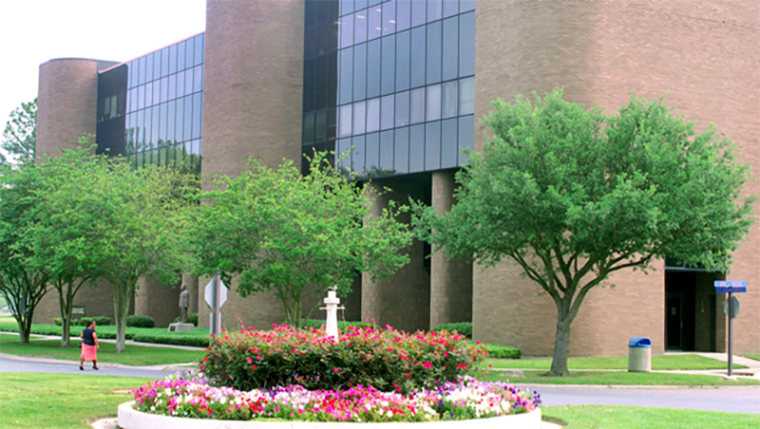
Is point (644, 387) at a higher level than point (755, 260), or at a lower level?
lower

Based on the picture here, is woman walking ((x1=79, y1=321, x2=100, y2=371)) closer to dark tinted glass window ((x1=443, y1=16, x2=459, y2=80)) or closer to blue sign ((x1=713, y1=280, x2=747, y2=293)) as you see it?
blue sign ((x1=713, y1=280, x2=747, y2=293))

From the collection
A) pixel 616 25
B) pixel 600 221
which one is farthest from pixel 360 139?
pixel 600 221

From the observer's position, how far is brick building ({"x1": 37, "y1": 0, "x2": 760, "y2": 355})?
35.9 metres

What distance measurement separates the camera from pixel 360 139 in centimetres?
4728

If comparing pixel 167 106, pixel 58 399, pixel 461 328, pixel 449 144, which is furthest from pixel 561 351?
pixel 167 106

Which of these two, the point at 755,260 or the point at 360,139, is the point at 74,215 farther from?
the point at 755,260

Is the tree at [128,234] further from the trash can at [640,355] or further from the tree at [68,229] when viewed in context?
the trash can at [640,355]

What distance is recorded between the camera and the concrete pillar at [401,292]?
1822 inches

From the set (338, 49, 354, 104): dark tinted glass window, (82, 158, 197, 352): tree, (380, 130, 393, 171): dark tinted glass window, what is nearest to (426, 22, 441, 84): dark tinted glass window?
(380, 130, 393, 171): dark tinted glass window

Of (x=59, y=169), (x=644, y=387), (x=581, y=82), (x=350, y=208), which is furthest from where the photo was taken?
(x=59, y=169)

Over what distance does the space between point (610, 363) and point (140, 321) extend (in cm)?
3684

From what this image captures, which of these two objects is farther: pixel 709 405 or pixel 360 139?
pixel 360 139

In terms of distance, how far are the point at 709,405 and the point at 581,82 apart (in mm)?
18742

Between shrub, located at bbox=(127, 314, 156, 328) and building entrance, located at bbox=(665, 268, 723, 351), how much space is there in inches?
1366
